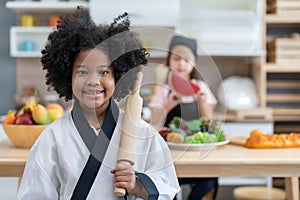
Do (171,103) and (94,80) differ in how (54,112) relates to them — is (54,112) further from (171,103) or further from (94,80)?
(171,103)

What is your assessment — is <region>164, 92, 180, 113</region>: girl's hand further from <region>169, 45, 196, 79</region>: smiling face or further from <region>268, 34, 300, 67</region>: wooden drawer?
<region>268, 34, 300, 67</region>: wooden drawer

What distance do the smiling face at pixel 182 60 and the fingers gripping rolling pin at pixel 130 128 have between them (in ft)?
4.54

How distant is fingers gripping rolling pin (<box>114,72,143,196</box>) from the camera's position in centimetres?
106

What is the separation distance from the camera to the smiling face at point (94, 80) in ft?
3.46

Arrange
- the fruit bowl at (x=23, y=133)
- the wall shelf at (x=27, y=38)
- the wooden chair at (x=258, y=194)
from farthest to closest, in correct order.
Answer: the wall shelf at (x=27, y=38)
the wooden chair at (x=258, y=194)
the fruit bowl at (x=23, y=133)

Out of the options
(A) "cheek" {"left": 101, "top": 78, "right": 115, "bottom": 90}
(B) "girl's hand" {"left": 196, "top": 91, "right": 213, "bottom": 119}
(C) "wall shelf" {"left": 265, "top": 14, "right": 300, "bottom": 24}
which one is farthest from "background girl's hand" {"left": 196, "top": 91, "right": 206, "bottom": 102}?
(C) "wall shelf" {"left": 265, "top": 14, "right": 300, "bottom": 24}

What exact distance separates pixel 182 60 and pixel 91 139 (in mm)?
1521

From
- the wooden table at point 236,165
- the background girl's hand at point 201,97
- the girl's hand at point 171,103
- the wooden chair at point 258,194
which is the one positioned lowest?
the wooden chair at point 258,194

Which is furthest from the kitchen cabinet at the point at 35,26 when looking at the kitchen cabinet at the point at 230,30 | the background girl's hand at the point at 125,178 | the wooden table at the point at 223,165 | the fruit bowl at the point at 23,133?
the background girl's hand at the point at 125,178

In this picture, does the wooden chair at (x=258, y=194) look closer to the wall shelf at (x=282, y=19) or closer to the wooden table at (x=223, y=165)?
the wall shelf at (x=282, y=19)

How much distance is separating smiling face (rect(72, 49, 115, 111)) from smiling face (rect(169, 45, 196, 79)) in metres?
1.37

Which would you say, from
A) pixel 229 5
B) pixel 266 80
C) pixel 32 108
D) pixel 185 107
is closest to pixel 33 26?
pixel 229 5

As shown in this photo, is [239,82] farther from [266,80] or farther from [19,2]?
[19,2]

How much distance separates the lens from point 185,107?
146 centimetres
